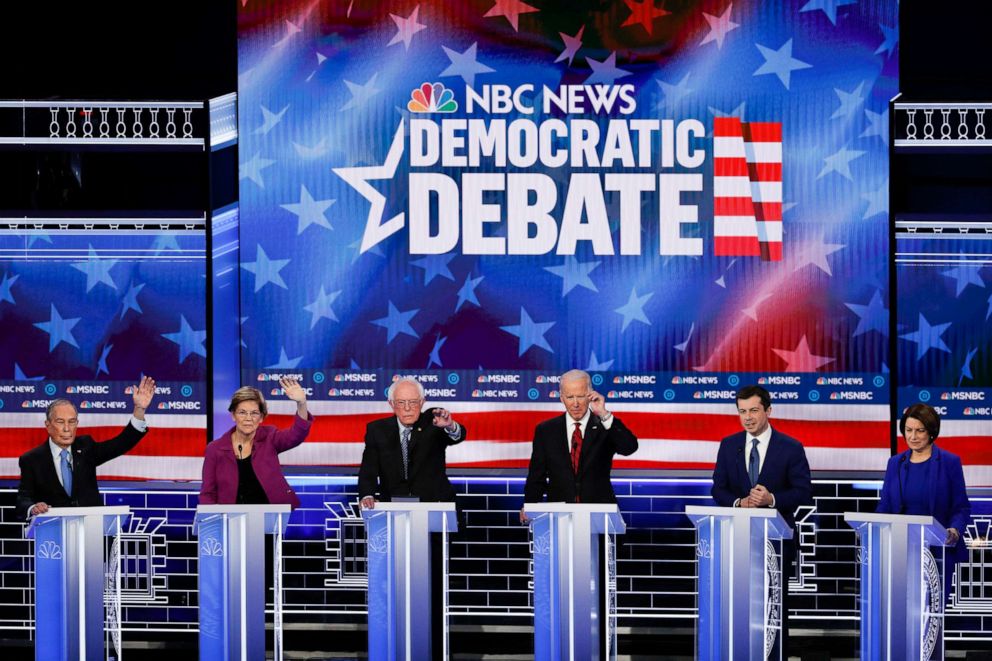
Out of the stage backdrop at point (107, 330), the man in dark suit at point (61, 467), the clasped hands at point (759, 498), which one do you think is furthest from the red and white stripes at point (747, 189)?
the man in dark suit at point (61, 467)

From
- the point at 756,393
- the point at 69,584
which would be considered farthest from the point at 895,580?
the point at 69,584

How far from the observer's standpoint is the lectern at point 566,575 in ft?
18.1

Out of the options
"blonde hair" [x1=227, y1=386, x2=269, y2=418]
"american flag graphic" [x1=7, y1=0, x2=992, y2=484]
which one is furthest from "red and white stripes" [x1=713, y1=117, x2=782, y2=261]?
"blonde hair" [x1=227, y1=386, x2=269, y2=418]

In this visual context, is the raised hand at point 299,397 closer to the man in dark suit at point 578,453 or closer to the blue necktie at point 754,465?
the man in dark suit at point 578,453

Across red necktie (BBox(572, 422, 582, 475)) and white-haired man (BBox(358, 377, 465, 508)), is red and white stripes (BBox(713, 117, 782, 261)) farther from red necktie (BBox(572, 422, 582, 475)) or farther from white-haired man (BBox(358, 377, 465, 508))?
white-haired man (BBox(358, 377, 465, 508))

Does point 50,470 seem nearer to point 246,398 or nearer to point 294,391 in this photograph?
point 246,398

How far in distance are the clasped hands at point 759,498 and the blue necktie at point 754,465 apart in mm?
239

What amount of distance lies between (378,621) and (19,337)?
10.5 ft

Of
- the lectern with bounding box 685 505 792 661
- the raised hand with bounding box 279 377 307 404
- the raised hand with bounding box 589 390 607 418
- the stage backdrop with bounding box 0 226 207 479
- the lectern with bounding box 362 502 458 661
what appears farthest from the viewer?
the stage backdrop with bounding box 0 226 207 479

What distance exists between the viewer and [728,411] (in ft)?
24.7

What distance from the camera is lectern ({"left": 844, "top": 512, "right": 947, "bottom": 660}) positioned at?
5.52 metres

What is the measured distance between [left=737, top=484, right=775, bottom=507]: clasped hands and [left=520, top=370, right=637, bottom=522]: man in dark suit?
62cm

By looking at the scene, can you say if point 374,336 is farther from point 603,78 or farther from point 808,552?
point 808,552

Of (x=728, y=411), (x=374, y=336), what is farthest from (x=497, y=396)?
(x=728, y=411)
